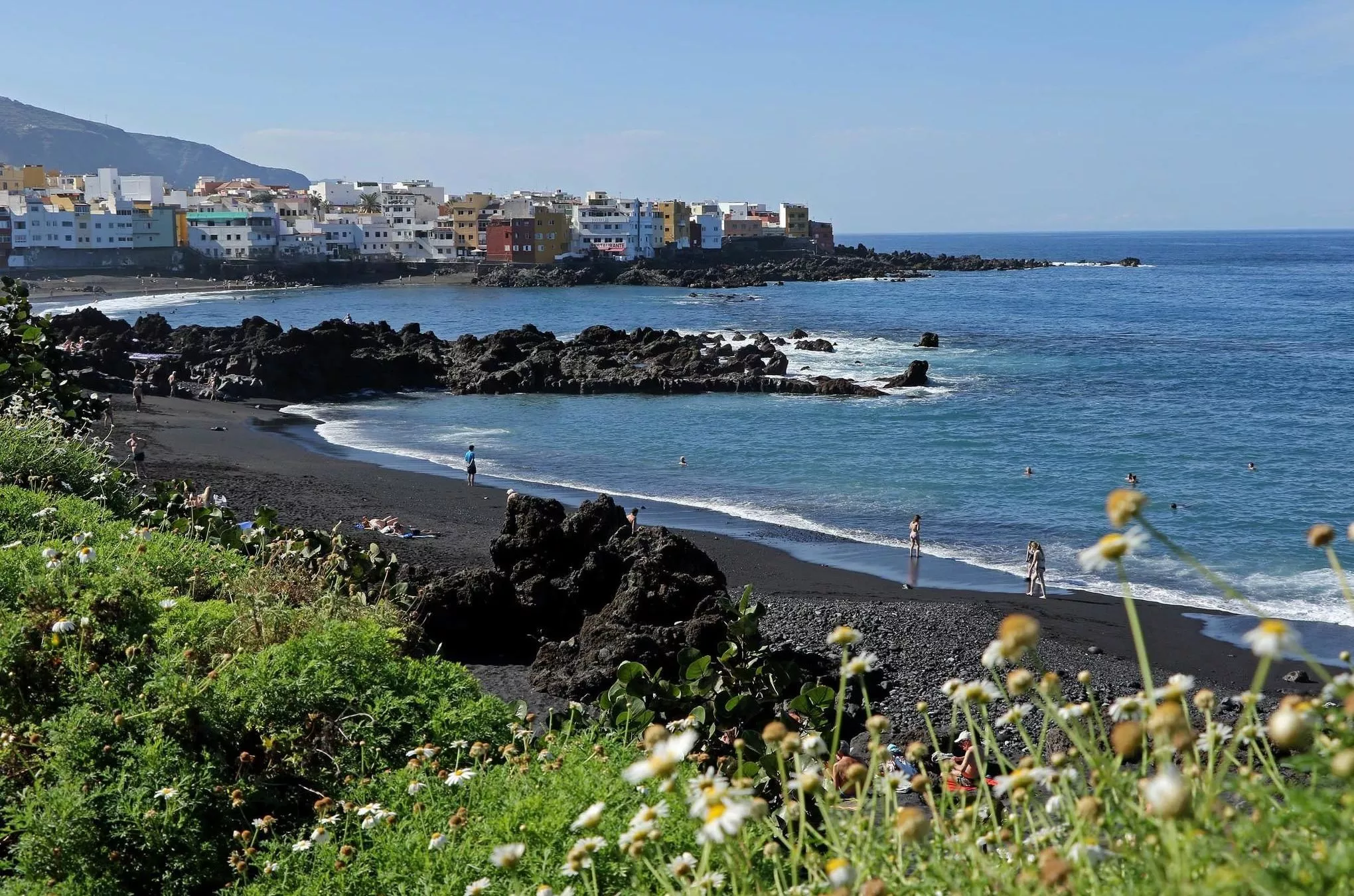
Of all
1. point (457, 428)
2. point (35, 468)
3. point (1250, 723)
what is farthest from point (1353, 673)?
point (457, 428)

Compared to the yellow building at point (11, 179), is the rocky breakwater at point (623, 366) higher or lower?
lower

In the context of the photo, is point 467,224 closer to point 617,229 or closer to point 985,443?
point 617,229

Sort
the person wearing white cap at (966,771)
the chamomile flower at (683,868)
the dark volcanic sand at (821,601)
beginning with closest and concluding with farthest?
the chamomile flower at (683,868) < the person wearing white cap at (966,771) < the dark volcanic sand at (821,601)

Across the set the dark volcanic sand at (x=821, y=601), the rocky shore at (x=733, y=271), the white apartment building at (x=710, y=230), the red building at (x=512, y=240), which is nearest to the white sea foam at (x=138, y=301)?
the rocky shore at (x=733, y=271)

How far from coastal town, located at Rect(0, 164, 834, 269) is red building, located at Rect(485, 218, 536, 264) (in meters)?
0.09

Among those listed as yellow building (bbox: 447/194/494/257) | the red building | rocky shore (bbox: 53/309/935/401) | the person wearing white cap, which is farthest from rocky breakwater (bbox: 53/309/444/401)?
yellow building (bbox: 447/194/494/257)

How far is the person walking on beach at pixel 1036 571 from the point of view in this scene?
1709 cm

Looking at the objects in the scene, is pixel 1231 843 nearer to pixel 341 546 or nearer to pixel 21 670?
pixel 21 670

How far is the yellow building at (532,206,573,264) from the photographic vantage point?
120m

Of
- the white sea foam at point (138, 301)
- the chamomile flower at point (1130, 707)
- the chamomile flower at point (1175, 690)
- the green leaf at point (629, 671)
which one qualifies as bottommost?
the white sea foam at point (138, 301)

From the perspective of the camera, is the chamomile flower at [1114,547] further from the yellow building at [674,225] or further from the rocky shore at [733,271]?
the yellow building at [674,225]

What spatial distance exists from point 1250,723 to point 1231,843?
784 mm

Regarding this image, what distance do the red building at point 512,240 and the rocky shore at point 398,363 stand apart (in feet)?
226

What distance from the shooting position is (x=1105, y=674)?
520 inches
